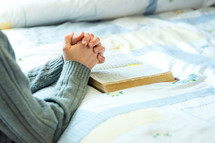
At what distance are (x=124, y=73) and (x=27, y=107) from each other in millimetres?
348

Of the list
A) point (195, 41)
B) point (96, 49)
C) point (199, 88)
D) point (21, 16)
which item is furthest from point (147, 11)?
point (199, 88)

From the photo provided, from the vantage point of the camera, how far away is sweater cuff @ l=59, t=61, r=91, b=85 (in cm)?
78

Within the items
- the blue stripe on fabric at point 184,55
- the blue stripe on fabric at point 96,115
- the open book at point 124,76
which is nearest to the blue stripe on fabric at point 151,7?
the blue stripe on fabric at point 184,55

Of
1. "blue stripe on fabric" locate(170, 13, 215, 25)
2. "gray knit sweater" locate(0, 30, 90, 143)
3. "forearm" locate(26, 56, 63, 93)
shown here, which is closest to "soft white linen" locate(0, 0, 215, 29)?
"blue stripe on fabric" locate(170, 13, 215, 25)

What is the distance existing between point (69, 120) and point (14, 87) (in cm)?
17

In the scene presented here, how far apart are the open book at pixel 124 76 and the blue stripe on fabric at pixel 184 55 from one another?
0.54 ft

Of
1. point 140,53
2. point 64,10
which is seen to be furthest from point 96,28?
point 140,53

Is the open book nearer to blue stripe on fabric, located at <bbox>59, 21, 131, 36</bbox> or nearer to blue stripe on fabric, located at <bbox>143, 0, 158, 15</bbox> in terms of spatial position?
blue stripe on fabric, located at <bbox>59, 21, 131, 36</bbox>

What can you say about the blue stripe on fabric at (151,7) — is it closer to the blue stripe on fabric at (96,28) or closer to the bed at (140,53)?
the bed at (140,53)

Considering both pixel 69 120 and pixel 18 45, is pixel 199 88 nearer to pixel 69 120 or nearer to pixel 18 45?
pixel 69 120

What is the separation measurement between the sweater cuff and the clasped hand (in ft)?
0.07

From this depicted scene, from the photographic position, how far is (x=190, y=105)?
69 cm

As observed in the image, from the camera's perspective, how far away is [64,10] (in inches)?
54.9

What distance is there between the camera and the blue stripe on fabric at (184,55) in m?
0.98
